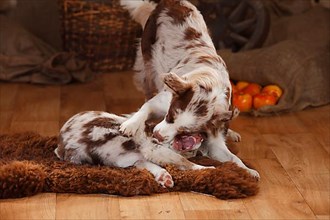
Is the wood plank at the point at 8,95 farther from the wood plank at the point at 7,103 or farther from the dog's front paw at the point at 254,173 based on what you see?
the dog's front paw at the point at 254,173

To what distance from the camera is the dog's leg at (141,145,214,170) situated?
11.4 ft

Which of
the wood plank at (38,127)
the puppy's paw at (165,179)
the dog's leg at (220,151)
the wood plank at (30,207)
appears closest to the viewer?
the wood plank at (30,207)

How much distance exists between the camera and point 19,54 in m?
5.26

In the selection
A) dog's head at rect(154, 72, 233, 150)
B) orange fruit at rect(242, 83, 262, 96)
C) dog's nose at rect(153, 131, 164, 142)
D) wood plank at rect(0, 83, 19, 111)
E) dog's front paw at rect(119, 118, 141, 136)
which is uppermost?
dog's head at rect(154, 72, 233, 150)

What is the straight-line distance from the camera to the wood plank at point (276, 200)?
3234mm

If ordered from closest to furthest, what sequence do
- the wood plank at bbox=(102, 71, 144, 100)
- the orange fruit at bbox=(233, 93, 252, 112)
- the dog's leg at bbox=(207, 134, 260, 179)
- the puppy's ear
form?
the puppy's ear, the dog's leg at bbox=(207, 134, 260, 179), the orange fruit at bbox=(233, 93, 252, 112), the wood plank at bbox=(102, 71, 144, 100)

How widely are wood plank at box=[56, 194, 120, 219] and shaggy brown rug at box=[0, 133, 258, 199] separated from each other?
4cm

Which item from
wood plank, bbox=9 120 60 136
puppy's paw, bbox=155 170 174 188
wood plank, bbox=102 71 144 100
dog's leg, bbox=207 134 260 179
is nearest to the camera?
puppy's paw, bbox=155 170 174 188

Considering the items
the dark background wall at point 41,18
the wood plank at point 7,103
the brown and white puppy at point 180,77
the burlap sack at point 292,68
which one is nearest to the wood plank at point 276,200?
the brown and white puppy at point 180,77

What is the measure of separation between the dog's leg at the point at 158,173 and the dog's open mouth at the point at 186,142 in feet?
0.40

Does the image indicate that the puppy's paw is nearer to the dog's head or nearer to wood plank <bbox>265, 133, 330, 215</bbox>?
the dog's head

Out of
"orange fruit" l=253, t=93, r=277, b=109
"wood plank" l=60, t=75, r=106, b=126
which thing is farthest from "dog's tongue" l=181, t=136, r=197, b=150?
"orange fruit" l=253, t=93, r=277, b=109

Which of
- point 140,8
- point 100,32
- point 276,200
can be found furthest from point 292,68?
point 276,200

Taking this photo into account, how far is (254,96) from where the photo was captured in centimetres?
468
